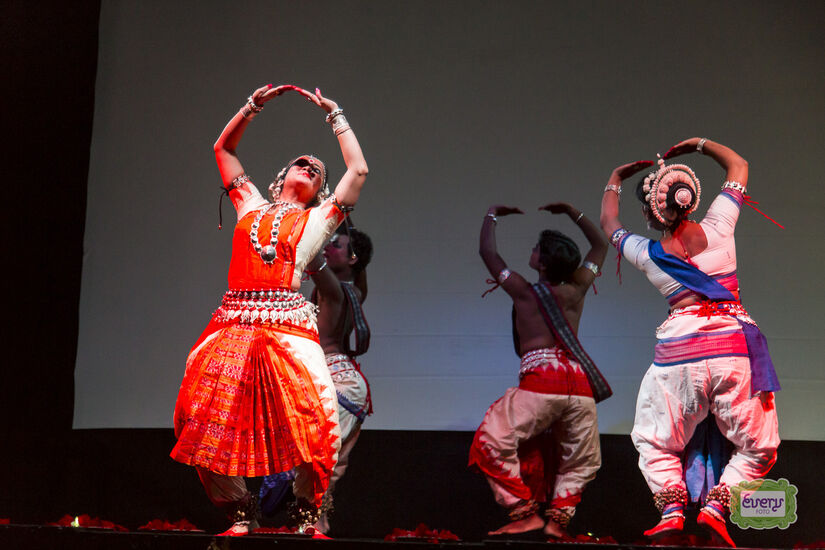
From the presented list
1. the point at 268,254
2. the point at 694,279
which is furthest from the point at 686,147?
the point at 268,254

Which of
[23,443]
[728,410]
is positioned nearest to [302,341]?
[728,410]

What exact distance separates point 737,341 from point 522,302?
915 millimetres

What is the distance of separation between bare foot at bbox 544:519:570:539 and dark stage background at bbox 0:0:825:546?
7.8 inches

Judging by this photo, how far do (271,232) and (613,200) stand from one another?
1415 millimetres

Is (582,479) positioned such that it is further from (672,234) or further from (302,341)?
(302,341)

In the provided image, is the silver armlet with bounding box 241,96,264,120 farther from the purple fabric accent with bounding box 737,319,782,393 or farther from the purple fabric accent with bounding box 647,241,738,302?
the purple fabric accent with bounding box 737,319,782,393

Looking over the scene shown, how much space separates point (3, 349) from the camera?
407 cm

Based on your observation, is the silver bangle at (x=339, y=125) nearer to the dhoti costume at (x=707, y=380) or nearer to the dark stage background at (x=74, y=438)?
the dhoti costume at (x=707, y=380)

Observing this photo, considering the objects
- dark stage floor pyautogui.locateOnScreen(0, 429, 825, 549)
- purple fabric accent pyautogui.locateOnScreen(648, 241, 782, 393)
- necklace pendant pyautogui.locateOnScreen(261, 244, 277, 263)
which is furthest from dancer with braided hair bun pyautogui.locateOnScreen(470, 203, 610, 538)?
necklace pendant pyautogui.locateOnScreen(261, 244, 277, 263)

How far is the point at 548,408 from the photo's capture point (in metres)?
3.15

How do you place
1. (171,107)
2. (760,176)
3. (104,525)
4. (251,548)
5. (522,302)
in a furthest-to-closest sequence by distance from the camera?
(171,107) < (760,176) < (522,302) < (104,525) < (251,548)

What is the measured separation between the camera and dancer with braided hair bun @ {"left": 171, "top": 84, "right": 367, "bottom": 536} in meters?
2.51

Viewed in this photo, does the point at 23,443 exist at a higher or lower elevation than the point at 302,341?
lower

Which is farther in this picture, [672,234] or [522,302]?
[522,302]
